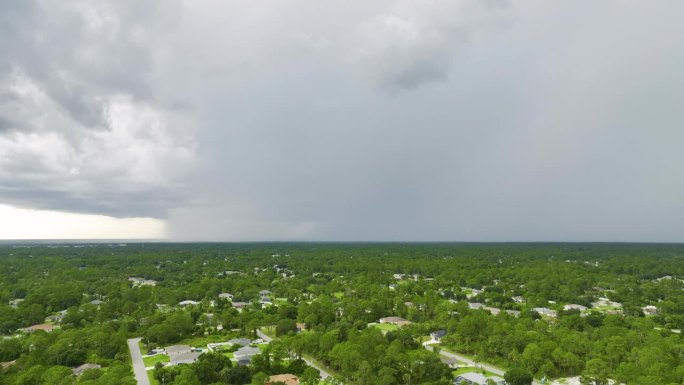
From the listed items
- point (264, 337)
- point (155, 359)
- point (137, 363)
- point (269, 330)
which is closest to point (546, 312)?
point (269, 330)

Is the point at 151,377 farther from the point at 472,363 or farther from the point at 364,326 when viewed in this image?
the point at 472,363

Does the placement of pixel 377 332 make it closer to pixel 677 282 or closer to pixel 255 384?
pixel 255 384

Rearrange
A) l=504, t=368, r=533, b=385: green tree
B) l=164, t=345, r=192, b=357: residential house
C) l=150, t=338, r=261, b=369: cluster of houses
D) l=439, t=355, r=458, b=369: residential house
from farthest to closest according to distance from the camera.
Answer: l=164, t=345, r=192, b=357: residential house < l=150, t=338, r=261, b=369: cluster of houses < l=439, t=355, r=458, b=369: residential house < l=504, t=368, r=533, b=385: green tree

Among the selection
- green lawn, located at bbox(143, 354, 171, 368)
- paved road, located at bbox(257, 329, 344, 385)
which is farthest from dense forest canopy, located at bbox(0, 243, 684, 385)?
green lawn, located at bbox(143, 354, 171, 368)

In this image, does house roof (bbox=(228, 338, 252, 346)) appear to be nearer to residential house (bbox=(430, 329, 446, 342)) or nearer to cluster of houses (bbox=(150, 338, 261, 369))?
cluster of houses (bbox=(150, 338, 261, 369))

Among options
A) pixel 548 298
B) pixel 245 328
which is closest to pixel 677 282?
pixel 548 298
